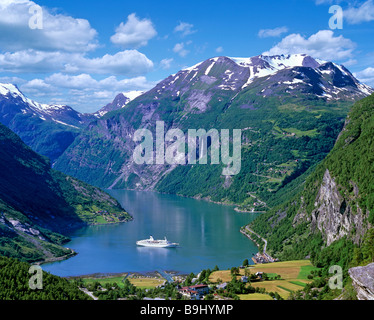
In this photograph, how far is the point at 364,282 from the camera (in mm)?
20781

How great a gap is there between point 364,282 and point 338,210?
48169 mm

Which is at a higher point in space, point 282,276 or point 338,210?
point 338,210

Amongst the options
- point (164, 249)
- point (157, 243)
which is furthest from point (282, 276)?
point (157, 243)

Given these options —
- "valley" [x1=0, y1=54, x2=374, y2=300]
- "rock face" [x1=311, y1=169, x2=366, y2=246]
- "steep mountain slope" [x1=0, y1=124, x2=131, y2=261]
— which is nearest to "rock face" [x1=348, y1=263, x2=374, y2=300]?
"valley" [x1=0, y1=54, x2=374, y2=300]

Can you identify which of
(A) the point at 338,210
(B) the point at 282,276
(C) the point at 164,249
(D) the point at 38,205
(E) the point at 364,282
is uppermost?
(D) the point at 38,205

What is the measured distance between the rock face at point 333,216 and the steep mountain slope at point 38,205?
45.7 m

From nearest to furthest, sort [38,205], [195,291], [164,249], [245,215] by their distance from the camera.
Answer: [195,291] < [164,249] < [38,205] < [245,215]

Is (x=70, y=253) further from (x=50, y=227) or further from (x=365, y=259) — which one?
(x=365, y=259)

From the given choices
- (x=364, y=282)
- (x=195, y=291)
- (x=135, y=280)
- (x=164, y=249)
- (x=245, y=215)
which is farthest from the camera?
(x=245, y=215)

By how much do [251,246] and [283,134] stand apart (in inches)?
3582

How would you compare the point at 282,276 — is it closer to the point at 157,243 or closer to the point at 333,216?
the point at 333,216

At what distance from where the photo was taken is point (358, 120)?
8312 centimetres

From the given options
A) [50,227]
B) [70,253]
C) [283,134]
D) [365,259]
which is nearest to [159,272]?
[70,253]
